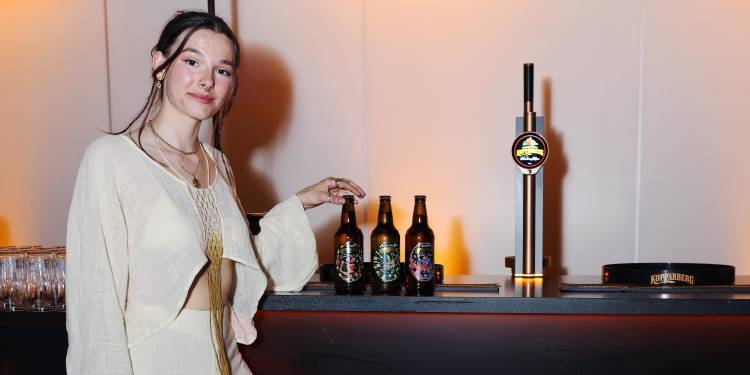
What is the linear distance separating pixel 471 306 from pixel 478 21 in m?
1.59

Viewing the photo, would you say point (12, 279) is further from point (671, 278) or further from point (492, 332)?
point (671, 278)

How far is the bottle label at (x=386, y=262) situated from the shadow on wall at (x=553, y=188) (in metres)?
1.25

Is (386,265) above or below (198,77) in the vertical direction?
below

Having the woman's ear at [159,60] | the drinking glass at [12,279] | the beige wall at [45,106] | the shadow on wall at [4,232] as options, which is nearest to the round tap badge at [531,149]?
the woman's ear at [159,60]

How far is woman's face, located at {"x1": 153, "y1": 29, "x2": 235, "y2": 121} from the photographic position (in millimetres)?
1619

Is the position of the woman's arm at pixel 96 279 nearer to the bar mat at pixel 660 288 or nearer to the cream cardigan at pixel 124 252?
the cream cardigan at pixel 124 252

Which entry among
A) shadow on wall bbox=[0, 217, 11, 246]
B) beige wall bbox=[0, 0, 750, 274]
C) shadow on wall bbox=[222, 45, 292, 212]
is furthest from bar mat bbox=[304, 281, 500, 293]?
shadow on wall bbox=[0, 217, 11, 246]

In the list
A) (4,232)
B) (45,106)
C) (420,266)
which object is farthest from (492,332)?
(4,232)

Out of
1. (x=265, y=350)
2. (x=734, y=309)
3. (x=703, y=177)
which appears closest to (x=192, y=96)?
(x=265, y=350)

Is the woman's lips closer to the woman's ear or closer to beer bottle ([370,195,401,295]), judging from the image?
the woman's ear

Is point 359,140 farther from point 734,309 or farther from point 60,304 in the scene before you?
point 734,309

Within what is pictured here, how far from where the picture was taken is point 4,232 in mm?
3320

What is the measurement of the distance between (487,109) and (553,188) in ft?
1.39

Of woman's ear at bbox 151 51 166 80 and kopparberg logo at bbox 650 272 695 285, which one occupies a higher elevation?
woman's ear at bbox 151 51 166 80
